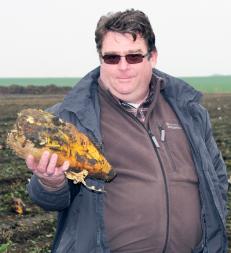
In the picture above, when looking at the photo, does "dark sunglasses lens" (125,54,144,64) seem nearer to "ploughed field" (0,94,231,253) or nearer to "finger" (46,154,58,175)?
"finger" (46,154,58,175)

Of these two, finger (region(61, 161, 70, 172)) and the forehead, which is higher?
the forehead

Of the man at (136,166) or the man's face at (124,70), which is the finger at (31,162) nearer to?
the man at (136,166)

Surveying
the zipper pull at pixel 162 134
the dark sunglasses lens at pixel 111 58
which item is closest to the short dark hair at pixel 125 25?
the dark sunglasses lens at pixel 111 58

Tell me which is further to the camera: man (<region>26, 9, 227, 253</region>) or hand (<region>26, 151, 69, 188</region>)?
man (<region>26, 9, 227, 253</region>)

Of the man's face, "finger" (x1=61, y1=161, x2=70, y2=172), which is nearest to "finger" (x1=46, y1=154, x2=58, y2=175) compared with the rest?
"finger" (x1=61, y1=161, x2=70, y2=172)

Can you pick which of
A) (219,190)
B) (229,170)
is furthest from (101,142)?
(229,170)

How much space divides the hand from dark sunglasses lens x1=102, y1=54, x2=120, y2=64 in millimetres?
992

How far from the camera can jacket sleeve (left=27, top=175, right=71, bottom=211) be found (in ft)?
12.6

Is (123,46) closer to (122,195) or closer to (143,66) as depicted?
(143,66)

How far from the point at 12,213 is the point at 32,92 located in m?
55.9

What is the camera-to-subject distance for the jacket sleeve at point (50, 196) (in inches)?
151

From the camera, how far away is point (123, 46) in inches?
167

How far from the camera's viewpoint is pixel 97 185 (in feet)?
12.9

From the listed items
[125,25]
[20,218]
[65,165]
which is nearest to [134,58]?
[125,25]
